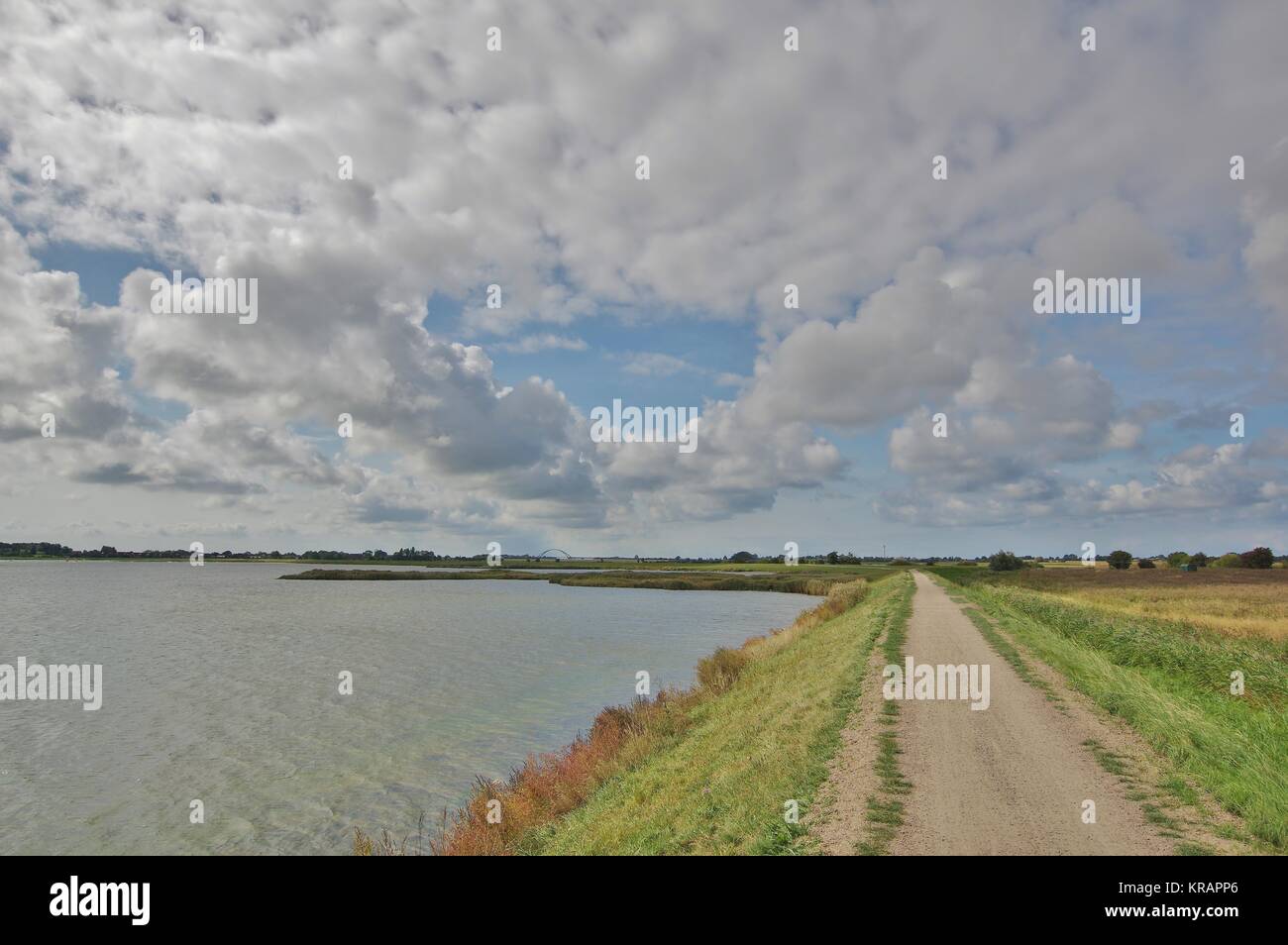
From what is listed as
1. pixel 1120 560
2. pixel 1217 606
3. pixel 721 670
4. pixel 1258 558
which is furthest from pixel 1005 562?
pixel 721 670

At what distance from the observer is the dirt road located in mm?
8180

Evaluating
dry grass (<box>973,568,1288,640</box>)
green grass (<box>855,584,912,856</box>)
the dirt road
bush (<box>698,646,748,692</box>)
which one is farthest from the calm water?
dry grass (<box>973,568,1288,640</box>)

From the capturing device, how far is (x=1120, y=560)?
16425 centimetres

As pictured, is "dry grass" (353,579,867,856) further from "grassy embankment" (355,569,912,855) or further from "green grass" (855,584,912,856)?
"green grass" (855,584,912,856)

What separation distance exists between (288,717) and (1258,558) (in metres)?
186

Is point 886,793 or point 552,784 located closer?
point 886,793

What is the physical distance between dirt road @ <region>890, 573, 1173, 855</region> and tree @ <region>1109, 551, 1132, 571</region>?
18264 centimetres

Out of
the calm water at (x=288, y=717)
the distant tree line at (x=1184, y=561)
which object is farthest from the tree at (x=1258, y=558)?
the calm water at (x=288, y=717)

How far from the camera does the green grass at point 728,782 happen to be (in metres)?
9.93

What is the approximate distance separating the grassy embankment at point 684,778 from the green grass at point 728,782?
33 millimetres

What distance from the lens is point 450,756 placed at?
839 inches

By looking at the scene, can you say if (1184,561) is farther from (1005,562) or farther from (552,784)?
(552,784)
